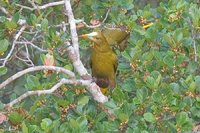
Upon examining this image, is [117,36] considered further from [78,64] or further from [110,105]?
[110,105]

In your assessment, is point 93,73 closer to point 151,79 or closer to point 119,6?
point 119,6

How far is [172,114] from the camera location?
7.90 ft

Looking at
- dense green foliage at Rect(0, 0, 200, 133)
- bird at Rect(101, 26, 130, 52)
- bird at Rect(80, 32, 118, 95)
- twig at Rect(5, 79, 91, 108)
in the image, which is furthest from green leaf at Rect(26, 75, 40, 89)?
bird at Rect(80, 32, 118, 95)

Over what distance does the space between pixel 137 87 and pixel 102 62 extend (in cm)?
106

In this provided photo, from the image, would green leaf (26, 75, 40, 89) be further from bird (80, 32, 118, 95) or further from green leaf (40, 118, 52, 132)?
bird (80, 32, 118, 95)

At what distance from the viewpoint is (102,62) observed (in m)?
3.65

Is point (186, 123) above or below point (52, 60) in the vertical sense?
below

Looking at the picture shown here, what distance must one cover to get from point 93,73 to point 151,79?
3.80 feet

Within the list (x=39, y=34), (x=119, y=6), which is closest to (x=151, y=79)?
(x=39, y=34)

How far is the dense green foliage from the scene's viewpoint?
2377 mm

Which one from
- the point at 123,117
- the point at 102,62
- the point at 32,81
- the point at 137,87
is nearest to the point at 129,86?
the point at 137,87

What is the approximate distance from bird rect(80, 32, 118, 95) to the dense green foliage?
0.28m

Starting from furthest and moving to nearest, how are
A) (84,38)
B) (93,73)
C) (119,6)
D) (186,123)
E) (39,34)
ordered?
(93,73)
(119,6)
(84,38)
(39,34)
(186,123)

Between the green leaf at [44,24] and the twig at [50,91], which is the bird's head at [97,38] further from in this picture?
the twig at [50,91]
